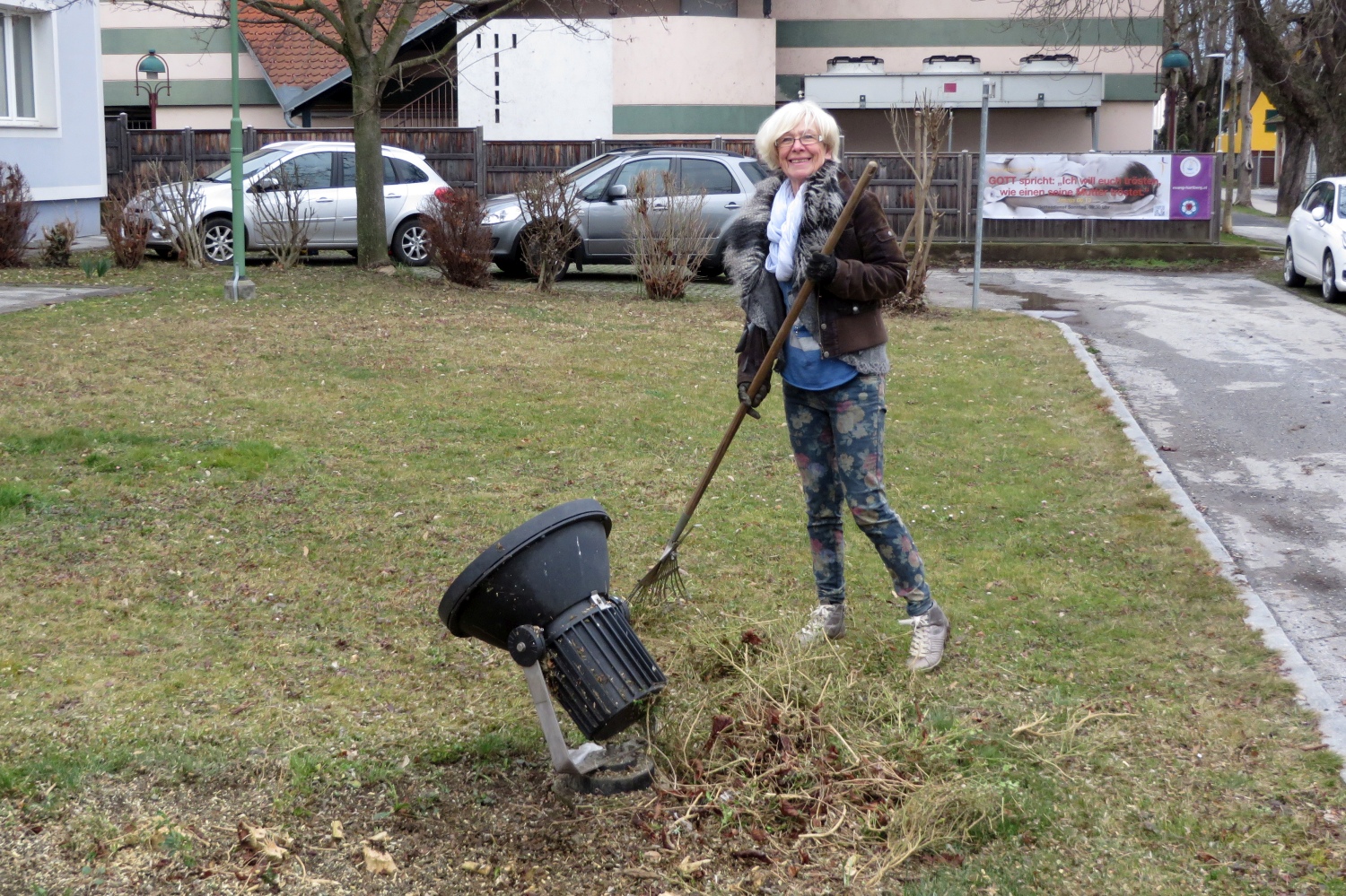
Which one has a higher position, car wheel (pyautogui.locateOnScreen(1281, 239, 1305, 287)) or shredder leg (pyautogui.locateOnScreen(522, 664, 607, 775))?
car wheel (pyautogui.locateOnScreen(1281, 239, 1305, 287))

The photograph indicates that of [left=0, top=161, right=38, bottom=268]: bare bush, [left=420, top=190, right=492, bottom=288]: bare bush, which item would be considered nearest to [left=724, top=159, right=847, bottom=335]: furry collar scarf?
[left=420, top=190, right=492, bottom=288]: bare bush

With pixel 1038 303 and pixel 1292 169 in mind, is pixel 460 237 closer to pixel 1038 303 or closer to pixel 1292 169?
pixel 1038 303

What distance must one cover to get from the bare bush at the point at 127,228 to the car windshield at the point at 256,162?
79.9 inches

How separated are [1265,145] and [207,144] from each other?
69.3 metres

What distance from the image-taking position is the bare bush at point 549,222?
1465cm

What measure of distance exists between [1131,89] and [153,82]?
21460 mm

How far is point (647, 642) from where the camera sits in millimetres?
4965

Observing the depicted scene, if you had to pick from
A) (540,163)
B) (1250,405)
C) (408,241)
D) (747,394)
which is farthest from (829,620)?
(540,163)

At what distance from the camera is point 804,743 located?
394 cm

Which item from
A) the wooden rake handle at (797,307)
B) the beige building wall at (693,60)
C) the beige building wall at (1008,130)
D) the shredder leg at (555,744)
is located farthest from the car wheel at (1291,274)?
the shredder leg at (555,744)

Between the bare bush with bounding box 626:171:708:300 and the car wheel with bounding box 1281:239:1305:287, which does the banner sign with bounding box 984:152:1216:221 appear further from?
the bare bush with bounding box 626:171:708:300

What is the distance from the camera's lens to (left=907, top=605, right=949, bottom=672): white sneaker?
4723 millimetres

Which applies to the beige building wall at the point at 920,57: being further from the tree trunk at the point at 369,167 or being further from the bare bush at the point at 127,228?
the bare bush at the point at 127,228

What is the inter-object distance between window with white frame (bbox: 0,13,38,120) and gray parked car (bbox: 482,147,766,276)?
22.8ft
